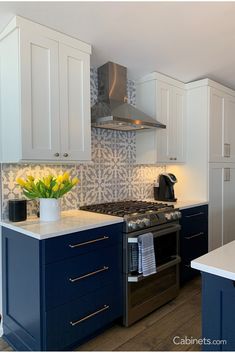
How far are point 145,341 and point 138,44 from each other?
7.82 feet

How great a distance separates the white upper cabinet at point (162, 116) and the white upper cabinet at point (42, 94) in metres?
0.99

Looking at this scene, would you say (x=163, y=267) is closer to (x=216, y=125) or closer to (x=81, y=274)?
(x=81, y=274)

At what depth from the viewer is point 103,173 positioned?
2.78m

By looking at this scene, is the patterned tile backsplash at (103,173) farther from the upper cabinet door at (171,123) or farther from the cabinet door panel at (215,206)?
the cabinet door panel at (215,206)

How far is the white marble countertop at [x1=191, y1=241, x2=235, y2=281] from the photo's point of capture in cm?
108

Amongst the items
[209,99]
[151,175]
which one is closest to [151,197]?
[151,175]

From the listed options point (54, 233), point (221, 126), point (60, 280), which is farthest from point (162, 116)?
point (60, 280)

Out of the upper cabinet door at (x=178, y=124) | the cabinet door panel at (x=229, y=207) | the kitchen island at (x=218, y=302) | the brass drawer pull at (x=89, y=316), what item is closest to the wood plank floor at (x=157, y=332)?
the brass drawer pull at (x=89, y=316)

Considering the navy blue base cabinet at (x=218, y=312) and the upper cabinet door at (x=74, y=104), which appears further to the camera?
the upper cabinet door at (x=74, y=104)

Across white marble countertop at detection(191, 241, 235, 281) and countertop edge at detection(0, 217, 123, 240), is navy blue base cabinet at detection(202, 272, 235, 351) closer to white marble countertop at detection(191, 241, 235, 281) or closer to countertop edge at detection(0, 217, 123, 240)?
white marble countertop at detection(191, 241, 235, 281)

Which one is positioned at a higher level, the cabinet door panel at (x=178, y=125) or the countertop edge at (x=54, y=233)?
the cabinet door panel at (x=178, y=125)

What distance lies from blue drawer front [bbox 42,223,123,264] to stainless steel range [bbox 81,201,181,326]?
0.12 meters

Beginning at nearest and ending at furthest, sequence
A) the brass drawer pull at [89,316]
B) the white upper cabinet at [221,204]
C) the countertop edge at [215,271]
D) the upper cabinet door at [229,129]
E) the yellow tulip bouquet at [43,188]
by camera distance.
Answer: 1. the countertop edge at [215,271]
2. the brass drawer pull at [89,316]
3. the yellow tulip bouquet at [43,188]
4. the white upper cabinet at [221,204]
5. the upper cabinet door at [229,129]

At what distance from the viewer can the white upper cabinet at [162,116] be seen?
2.94m
